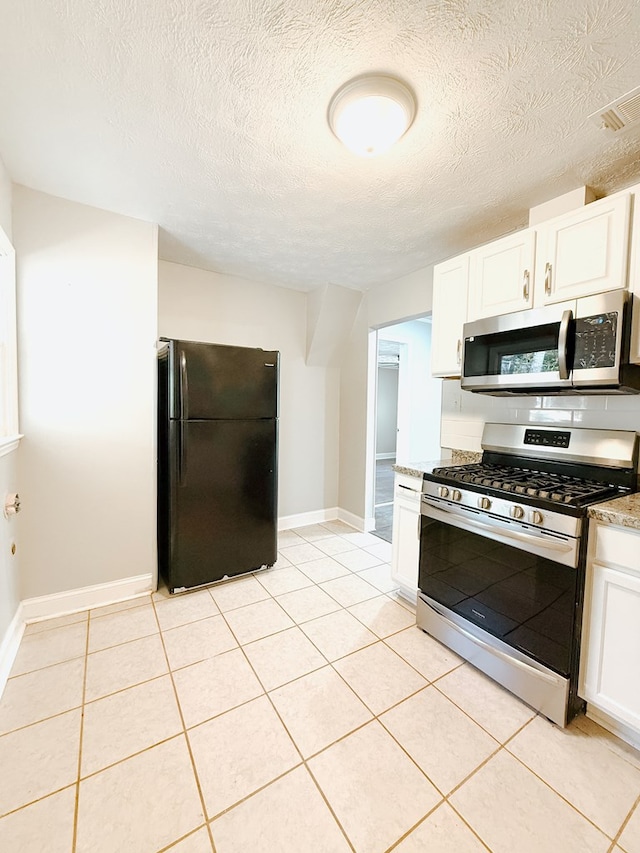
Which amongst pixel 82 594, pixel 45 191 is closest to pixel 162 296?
pixel 45 191

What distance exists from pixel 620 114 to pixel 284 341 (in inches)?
107

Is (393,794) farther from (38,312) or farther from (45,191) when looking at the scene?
(45,191)

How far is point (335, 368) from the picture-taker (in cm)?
396

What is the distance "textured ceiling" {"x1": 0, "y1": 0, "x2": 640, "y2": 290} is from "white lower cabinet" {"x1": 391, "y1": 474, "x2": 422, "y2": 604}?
1.67 meters

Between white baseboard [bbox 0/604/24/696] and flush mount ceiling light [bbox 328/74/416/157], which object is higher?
flush mount ceiling light [bbox 328/74/416/157]

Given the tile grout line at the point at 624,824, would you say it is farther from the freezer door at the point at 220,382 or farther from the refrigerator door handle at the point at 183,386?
the refrigerator door handle at the point at 183,386

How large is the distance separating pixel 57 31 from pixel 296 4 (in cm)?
77

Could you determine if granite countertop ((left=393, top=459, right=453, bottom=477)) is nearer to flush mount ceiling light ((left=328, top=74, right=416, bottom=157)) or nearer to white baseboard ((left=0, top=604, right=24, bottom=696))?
flush mount ceiling light ((left=328, top=74, right=416, bottom=157))

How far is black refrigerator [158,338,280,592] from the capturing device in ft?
7.59

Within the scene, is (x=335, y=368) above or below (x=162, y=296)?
below

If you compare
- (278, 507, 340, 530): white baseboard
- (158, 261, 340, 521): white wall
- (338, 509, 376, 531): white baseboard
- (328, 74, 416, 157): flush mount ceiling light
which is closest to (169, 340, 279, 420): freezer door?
(158, 261, 340, 521): white wall

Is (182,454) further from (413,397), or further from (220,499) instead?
(413,397)

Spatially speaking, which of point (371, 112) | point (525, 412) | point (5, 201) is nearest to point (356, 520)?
point (525, 412)

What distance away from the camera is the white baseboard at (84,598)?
206 centimetres
